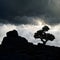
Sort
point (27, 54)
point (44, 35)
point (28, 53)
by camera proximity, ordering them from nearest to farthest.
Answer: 1. point (27, 54)
2. point (28, 53)
3. point (44, 35)

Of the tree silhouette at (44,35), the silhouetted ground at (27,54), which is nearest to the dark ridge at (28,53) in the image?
the silhouetted ground at (27,54)

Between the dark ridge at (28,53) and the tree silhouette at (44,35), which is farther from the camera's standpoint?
the tree silhouette at (44,35)

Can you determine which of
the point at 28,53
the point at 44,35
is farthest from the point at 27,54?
the point at 44,35

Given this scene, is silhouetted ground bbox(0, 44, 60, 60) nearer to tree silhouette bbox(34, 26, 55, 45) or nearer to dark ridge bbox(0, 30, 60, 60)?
dark ridge bbox(0, 30, 60, 60)

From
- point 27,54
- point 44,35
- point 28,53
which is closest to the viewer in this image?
point 27,54

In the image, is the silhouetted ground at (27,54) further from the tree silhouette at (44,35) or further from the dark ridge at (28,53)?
the tree silhouette at (44,35)

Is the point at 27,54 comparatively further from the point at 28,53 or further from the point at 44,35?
the point at 44,35

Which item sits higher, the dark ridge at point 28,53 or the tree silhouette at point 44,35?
the tree silhouette at point 44,35

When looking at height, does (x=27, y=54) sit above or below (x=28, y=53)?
below

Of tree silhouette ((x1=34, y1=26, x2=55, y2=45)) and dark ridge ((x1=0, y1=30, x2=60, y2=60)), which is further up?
tree silhouette ((x1=34, y1=26, x2=55, y2=45))

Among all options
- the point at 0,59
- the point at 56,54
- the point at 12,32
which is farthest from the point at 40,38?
the point at 0,59

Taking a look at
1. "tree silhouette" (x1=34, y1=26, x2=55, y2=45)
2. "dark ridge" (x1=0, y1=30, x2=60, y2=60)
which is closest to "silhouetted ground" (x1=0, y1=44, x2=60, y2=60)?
"dark ridge" (x1=0, y1=30, x2=60, y2=60)

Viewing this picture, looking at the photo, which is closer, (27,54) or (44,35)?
(27,54)

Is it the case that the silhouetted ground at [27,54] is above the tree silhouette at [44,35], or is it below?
below
